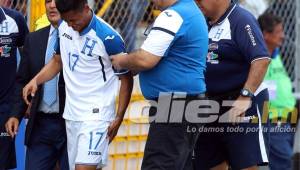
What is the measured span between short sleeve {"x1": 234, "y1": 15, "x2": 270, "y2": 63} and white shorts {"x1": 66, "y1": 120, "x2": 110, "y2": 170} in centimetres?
122

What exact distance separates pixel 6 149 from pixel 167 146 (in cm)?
194

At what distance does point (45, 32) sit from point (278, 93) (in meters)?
2.70

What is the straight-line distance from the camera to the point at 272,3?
32.6 ft

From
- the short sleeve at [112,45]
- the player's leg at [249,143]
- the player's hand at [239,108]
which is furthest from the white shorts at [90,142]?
the player's leg at [249,143]

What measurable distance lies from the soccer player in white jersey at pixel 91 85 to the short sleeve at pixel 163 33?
455 mm

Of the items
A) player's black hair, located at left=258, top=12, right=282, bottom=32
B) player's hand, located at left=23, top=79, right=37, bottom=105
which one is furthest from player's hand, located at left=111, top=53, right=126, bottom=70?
player's black hair, located at left=258, top=12, right=282, bottom=32

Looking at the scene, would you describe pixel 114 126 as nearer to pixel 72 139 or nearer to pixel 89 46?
pixel 72 139

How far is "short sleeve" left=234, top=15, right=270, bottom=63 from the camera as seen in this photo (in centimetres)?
632

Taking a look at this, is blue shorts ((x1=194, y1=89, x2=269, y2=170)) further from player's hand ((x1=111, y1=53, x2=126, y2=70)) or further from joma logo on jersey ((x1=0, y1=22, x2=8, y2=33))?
joma logo on jersey ((x1=0, y1=22, x2=8, y2=33))

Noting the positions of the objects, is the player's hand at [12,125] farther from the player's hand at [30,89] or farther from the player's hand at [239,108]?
the player's hand at [239,108]

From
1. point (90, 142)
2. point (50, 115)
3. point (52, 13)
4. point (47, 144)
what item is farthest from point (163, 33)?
point (47, 144)

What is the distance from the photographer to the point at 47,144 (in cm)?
639

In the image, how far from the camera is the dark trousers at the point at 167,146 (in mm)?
5660

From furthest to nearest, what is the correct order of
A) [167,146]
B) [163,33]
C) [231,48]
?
1. [231,48]
2. [167,146]
3. [163,33]
